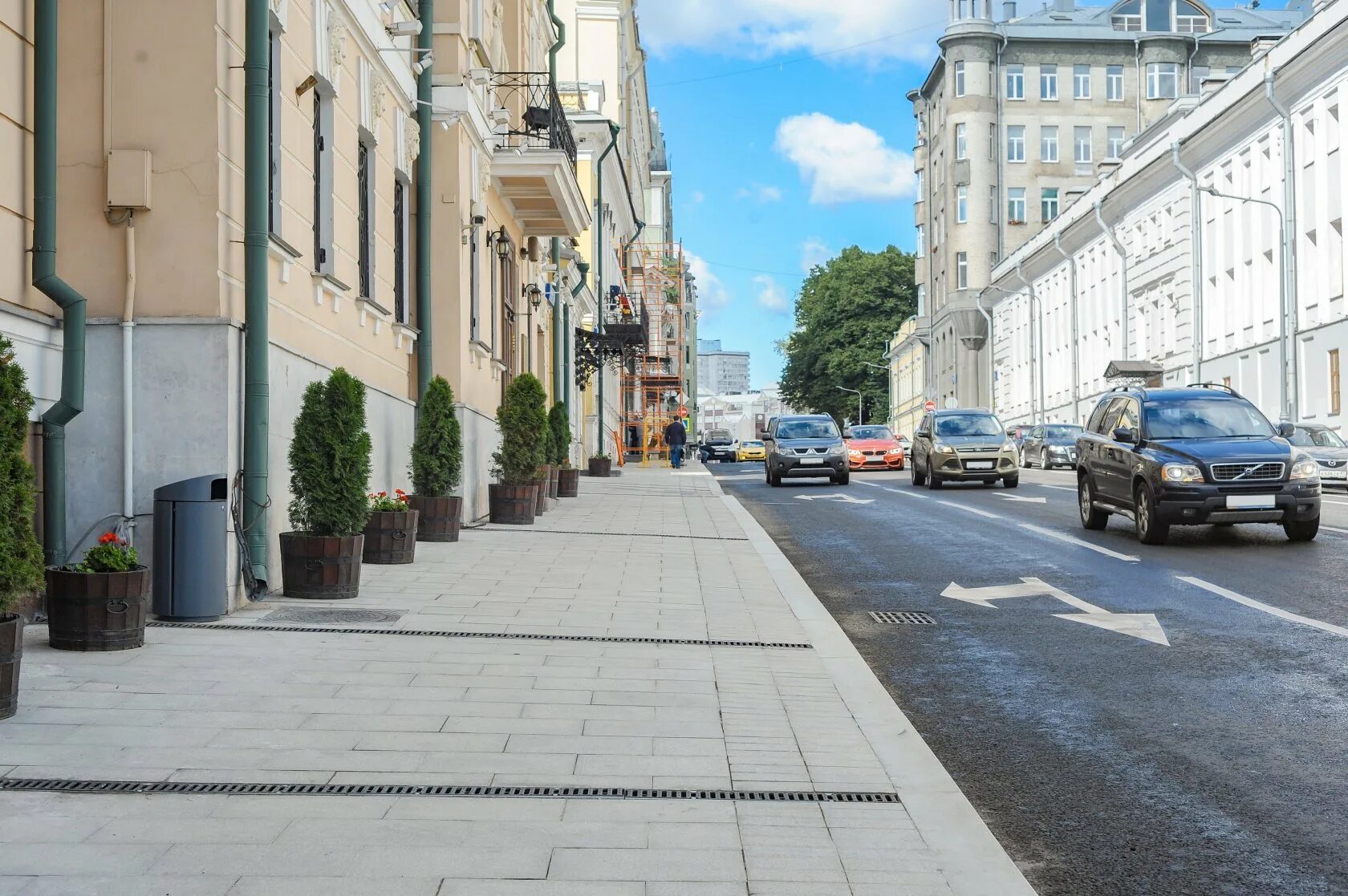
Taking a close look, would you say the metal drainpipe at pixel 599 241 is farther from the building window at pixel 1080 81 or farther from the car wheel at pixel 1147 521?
the building window at pixel 1080 81

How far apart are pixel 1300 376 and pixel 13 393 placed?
1525 inches

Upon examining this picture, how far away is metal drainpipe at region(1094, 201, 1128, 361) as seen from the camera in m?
56.3

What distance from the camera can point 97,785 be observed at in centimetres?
511

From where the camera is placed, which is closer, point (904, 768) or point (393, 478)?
point (904, 768)

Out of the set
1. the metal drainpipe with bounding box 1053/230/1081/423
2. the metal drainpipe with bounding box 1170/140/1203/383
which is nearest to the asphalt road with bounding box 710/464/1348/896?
the metal drainpipe with bounding box 1170/140/1203/383

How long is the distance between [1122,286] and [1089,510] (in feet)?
134

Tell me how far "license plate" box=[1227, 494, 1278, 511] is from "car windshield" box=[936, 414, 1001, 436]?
15.7 meters

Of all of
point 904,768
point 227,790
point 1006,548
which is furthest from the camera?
point 1006,548

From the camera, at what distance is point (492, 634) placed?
8961 millimetres

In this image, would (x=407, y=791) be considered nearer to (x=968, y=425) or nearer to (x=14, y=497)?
(x=14, y=497)

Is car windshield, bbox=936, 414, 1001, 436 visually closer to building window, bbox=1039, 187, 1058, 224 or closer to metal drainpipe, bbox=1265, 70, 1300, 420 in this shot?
metal drainpipe, bbox=1265, 70, 1300, 420

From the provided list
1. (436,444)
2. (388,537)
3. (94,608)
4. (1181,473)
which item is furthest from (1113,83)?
(94,608)

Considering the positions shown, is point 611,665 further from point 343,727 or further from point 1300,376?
point 1300,376

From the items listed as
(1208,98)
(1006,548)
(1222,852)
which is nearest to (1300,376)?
(1208,98)
